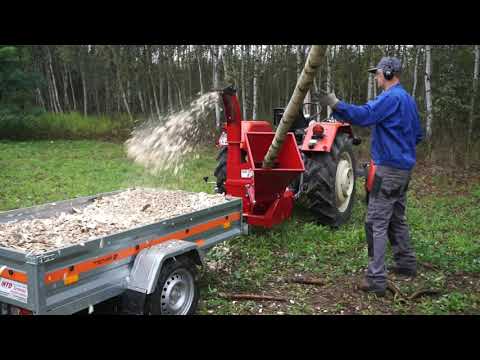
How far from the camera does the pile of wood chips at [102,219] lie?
10.5 feet

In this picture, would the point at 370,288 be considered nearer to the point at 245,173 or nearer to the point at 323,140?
the point at 245,173

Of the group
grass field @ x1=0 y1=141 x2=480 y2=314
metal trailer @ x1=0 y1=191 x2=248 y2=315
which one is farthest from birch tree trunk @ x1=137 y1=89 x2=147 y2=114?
metal trailer @ x1=0 y1=191 x2=248 y2=315

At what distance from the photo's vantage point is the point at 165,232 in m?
3.55

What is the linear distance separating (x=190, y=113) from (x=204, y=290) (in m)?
2.45

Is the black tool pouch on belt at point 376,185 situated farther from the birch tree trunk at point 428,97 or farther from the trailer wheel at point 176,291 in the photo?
the birch tree trunk at point 428,97

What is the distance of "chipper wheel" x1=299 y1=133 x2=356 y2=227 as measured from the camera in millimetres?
5785

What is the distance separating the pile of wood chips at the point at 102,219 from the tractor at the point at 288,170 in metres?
0.69

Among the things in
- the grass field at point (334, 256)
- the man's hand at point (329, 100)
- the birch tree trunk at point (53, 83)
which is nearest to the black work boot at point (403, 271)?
the grass field at point (334, 256)

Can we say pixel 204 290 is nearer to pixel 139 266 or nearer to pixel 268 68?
pixel 139 266

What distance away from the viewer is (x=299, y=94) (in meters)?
3.88

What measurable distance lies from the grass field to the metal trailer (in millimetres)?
572

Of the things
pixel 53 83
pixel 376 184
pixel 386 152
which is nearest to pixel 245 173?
pixel 376 184

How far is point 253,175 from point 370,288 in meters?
1.66

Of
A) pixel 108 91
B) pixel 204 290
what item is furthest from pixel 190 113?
pixel 108 91
